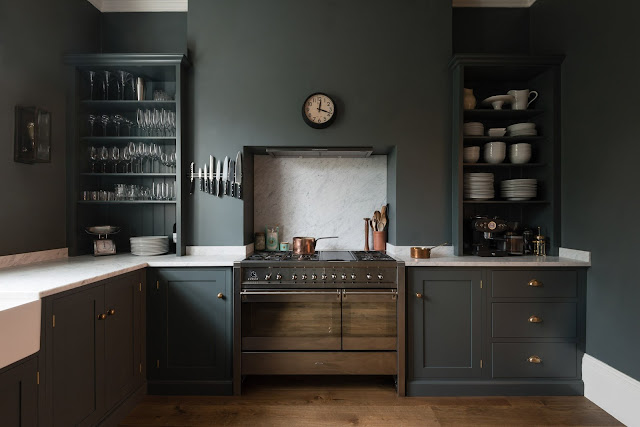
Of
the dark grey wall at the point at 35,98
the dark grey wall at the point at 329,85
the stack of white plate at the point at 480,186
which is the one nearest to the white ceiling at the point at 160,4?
the dark grey wall at the point at 35,98

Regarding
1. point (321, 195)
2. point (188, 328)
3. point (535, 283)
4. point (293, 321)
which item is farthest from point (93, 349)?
point (535, 283)

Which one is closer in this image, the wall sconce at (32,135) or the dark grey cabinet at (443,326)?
the wall sconce at (32,135)

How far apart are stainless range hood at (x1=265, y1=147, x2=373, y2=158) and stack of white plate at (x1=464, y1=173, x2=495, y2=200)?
87 centimetres

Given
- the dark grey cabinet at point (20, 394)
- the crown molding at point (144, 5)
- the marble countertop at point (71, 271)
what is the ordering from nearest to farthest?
the dark grey cabinet at point (20, 394) < the marble countertop at point (71, 271) < the crown molding at point (144, 5)

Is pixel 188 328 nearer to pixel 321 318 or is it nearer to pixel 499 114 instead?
pixel 321 318

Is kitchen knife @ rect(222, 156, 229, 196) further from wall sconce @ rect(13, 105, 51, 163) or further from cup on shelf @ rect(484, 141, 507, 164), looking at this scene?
cup on shelf @ rect(484, 141, 507, 164)

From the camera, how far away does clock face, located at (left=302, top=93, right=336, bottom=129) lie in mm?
3145

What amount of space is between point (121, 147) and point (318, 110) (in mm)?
1720

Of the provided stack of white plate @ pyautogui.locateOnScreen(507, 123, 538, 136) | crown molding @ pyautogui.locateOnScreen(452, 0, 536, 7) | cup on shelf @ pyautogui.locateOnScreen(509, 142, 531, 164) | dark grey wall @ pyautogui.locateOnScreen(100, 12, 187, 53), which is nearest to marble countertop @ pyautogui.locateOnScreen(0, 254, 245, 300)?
dark grey wall @ pyautogui.locateOnScreen(100, 12, 187, 53)

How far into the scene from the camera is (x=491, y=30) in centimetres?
351

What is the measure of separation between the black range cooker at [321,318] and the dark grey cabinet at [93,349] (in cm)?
72

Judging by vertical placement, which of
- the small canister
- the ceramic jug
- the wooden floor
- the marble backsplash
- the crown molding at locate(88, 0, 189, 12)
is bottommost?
the wooden floor

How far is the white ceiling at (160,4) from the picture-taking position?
137 inches

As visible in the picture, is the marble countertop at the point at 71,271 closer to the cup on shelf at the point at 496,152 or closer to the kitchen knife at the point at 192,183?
the kitchen knife at the point at 192,183
